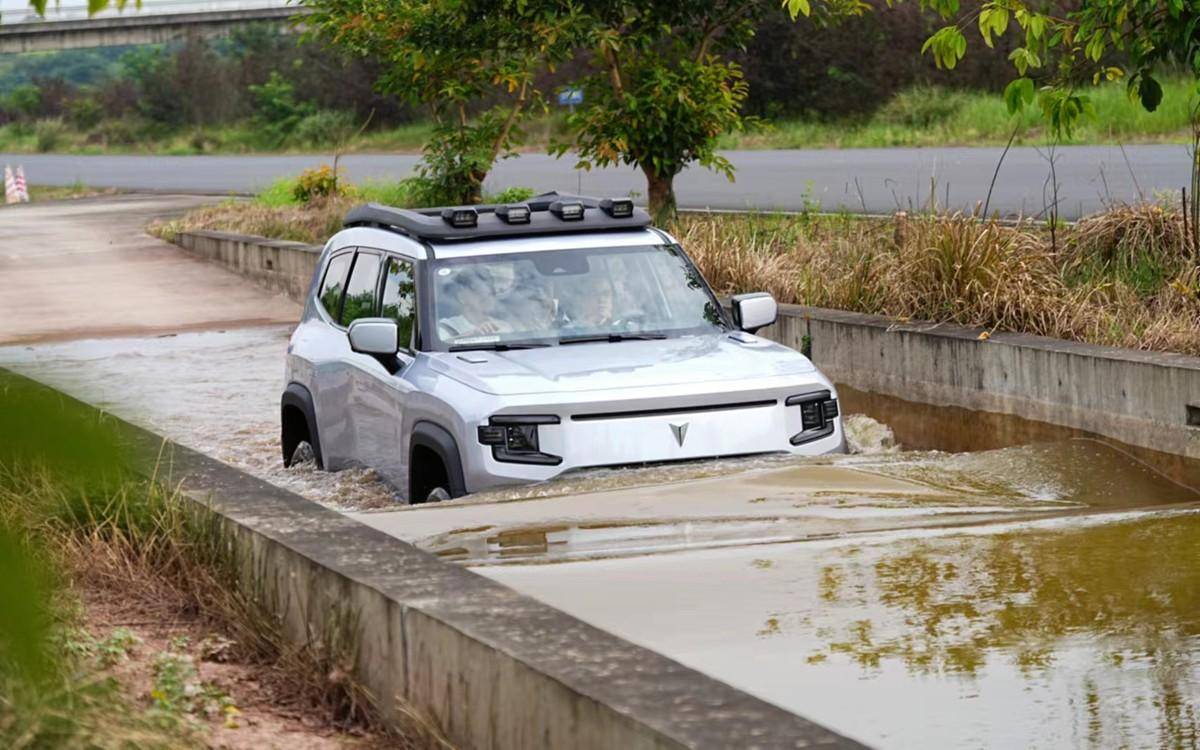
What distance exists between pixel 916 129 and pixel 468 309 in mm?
33494

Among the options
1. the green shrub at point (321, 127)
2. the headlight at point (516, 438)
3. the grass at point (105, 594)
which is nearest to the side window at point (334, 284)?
the headlight at point (516, 438)

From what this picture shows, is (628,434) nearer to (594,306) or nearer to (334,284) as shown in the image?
(594,306)

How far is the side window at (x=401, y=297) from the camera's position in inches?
351

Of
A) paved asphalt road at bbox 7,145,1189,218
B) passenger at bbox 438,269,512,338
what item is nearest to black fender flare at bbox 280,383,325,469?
passenger at bbox 438,269,512,338

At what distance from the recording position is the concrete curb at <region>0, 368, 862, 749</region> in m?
3.43

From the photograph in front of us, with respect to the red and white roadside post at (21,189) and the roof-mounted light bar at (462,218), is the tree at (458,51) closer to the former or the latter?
the roof-mounted light bar at (462,218)

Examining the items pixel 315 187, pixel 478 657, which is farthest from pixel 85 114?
pixel 478 657

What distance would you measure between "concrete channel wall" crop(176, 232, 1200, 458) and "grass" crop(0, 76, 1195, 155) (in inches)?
49.7

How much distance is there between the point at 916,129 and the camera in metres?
41.0

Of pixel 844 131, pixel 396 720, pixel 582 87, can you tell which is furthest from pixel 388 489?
pixel 844 131

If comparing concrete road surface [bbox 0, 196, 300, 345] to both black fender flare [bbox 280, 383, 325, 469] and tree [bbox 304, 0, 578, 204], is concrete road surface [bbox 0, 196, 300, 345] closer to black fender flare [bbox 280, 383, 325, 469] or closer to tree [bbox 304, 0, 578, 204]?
tree [bbox 304, 0, 578, 204]

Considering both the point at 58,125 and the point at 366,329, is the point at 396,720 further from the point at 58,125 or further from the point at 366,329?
the point at 58,125

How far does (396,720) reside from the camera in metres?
4.45

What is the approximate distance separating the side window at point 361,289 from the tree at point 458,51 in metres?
7.18
